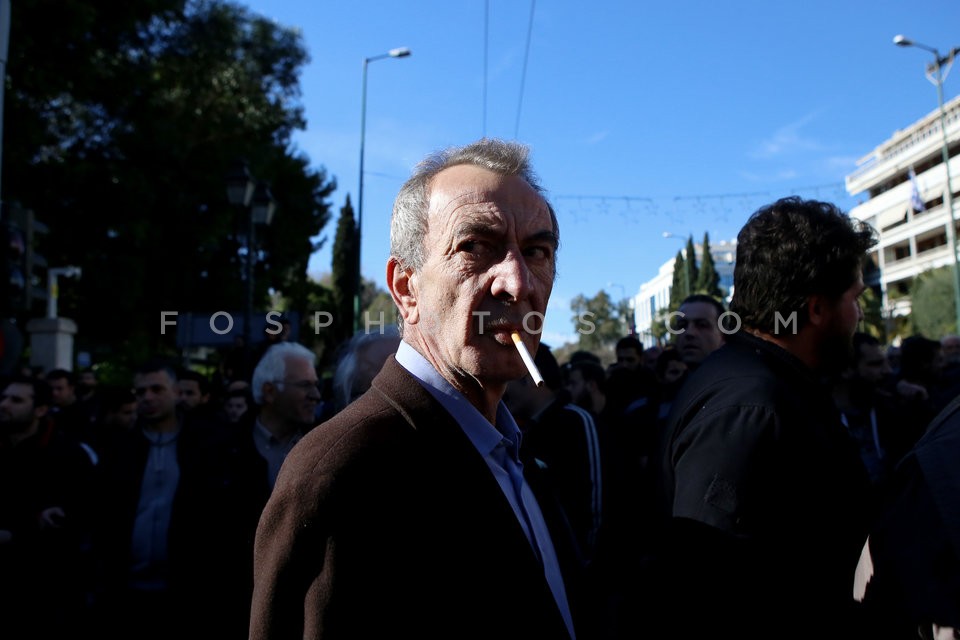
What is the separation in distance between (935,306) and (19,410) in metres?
43.0

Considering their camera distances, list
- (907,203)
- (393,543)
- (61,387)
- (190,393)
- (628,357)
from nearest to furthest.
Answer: (393,543) → (190,393) → (628,357) → (61,387) → (907,203)

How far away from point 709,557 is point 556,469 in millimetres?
2147

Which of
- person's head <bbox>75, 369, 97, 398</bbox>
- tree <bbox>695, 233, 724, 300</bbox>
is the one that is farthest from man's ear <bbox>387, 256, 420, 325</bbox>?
tree <bbox>695, 233, 724, 300</bbox>

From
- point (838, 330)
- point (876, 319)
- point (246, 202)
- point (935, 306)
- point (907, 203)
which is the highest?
point (907, 203)

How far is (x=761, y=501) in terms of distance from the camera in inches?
76.7

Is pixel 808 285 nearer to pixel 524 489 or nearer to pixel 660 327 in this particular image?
pixel 524 489

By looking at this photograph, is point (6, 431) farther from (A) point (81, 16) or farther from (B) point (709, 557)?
(A) point (81, 16)

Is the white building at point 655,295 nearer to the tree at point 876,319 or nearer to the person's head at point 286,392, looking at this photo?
the tree at point 876,319

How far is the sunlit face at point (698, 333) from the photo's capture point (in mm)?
5176

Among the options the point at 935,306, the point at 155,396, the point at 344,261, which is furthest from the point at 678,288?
the point at 344,261

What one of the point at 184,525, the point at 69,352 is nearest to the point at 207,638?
the point at 184,525

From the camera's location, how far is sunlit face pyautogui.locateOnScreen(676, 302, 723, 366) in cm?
518

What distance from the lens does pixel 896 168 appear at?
58.2 m

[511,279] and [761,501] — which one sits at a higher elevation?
[511,279]
